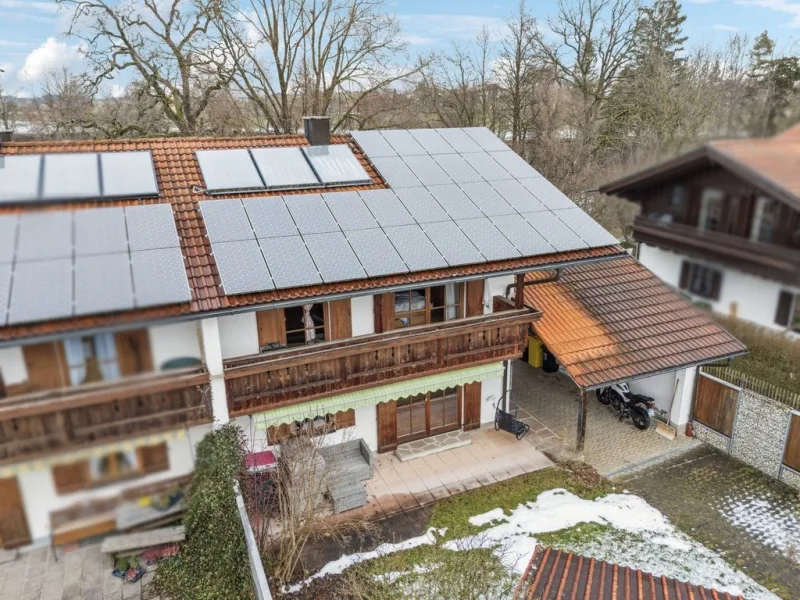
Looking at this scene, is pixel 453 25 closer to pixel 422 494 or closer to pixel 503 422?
pixel 422 494

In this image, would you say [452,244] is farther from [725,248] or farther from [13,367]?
[725,248]

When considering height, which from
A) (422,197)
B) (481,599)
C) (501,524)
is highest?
(422,197)

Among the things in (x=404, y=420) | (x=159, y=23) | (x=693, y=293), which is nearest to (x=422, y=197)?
(x=404, y=420)

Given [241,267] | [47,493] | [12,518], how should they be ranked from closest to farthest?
[47,493] → [12,518] → [241,267]

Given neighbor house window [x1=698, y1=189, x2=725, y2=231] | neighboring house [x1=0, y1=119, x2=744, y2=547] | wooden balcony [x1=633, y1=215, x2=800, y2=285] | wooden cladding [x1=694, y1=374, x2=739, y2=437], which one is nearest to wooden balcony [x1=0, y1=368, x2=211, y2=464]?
neighboring house [x1=0, y1=119, x2=744, y2=547]

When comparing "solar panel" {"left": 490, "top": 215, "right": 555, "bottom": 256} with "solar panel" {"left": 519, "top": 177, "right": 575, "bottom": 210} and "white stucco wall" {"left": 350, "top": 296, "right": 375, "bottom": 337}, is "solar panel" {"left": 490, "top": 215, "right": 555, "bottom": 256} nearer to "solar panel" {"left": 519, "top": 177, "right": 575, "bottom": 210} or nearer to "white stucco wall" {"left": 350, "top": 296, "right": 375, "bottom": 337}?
"solar panel" {"left": 519, "top": 177, "right": 575, "bottom": 210}

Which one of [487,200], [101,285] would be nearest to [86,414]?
[101,285]
